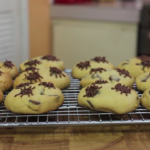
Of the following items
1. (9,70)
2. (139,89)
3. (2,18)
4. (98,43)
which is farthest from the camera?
(98,43)

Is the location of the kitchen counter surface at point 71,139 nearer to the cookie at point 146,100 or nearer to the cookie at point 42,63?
the cookie at point 146,100

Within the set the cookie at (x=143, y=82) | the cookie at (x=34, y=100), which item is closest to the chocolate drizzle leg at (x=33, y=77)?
the cookie at (x=34, y=100)

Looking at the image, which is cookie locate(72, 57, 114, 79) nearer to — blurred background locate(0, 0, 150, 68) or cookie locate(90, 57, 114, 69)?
cookie locate(90, 57, 114, 69)

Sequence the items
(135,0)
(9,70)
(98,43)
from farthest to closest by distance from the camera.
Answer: (135,0)
(98,43)
(9,70)

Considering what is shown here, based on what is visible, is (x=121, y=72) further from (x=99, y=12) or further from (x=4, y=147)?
(x=99, y=12)

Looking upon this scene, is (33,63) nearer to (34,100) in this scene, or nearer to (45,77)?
(45,77)

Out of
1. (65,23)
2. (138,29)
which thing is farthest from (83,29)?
(138,29)

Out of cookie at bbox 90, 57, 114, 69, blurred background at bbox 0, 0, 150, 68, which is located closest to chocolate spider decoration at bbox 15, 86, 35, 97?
cookie at bbox 90, 57, 114, 69
